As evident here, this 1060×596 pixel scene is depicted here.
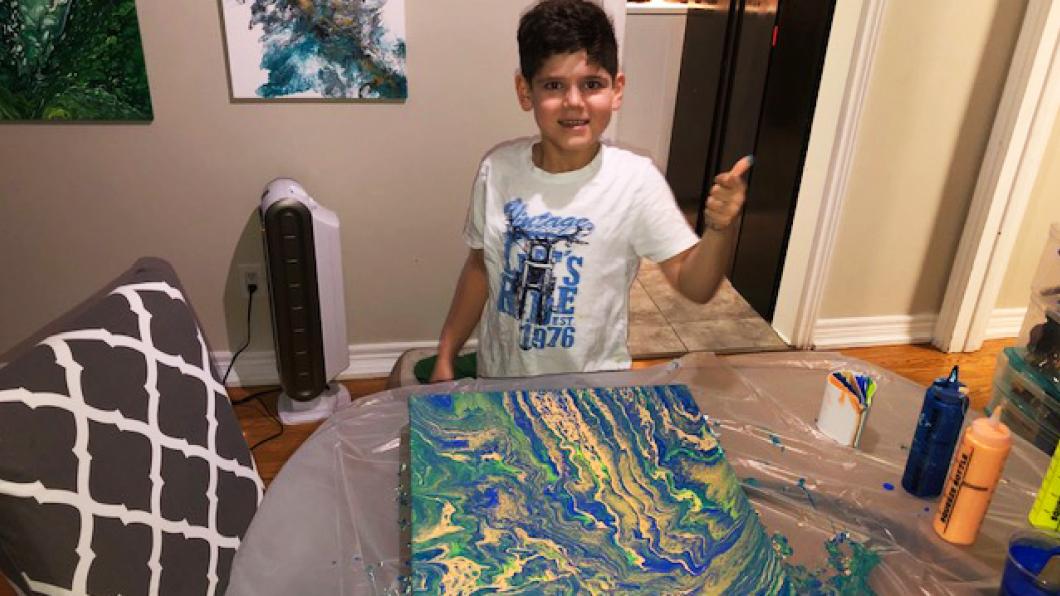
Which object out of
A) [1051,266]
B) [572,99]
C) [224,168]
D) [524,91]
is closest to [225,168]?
[224,168]

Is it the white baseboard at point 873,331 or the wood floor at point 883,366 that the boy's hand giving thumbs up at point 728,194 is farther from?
the white baseboard at point 873,331

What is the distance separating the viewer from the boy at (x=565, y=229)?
133 cm

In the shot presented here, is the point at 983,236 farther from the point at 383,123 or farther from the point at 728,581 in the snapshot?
the point at 728,581

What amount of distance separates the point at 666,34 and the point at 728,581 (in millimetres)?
3230

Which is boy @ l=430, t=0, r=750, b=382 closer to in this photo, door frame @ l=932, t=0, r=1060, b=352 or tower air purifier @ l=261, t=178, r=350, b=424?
tower air purifier @ l=261, t=178, r=350, b=424

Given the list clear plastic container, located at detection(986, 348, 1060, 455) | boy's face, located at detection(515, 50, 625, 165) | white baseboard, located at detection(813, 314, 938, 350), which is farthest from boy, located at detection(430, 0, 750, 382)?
white baseboard, located at detection(813, 314, 938, 350)

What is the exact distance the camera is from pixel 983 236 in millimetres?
2777

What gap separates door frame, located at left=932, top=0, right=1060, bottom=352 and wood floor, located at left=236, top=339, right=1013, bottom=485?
0.24 feet

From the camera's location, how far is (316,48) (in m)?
2.16

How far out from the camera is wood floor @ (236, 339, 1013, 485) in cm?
231

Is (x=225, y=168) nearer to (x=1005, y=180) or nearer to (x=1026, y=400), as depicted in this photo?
(x=1026, y=400)

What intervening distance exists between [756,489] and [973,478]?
0.26m

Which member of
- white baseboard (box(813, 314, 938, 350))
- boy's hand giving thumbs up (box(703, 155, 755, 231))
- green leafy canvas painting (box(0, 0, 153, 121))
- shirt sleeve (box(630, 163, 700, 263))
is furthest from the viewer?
white baseboard (box(813, 314, 938, 350))

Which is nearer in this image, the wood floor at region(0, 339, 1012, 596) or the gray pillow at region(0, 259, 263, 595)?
the gray pillow at region(0, 259, 263, 595)
